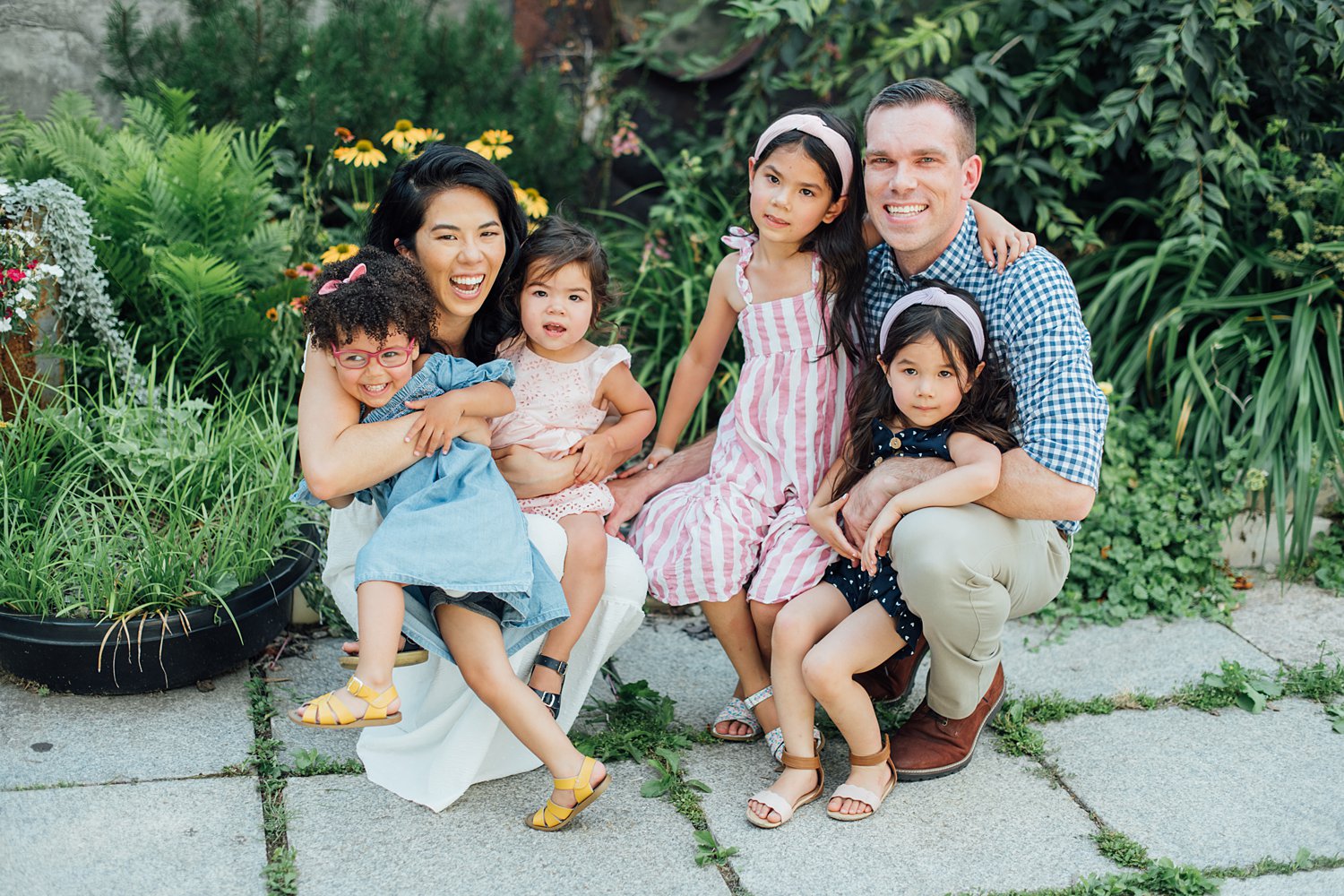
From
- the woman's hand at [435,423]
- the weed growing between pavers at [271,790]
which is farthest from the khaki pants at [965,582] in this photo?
the weed growing between pavers at [271,790]

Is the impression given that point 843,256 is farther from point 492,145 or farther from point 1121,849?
point 492,145

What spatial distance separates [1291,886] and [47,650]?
8.97 ft

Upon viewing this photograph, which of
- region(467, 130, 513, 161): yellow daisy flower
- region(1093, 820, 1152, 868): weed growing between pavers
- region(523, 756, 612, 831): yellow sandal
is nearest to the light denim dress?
region(523, 756, 612, 831): yellow sandal

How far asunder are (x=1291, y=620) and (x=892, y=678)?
1.38 m

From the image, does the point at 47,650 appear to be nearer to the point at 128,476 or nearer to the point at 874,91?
the point at 128,476

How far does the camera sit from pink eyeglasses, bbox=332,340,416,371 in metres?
2.46

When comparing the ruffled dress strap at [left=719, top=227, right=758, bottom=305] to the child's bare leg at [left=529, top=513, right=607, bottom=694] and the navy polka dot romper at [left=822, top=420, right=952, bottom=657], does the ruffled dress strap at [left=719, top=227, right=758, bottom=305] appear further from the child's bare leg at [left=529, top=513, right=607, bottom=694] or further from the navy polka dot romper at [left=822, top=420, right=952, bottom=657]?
the child's bare leg at [left=529, top=513, right=607, bottom=694]

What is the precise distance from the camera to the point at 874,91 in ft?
13.6

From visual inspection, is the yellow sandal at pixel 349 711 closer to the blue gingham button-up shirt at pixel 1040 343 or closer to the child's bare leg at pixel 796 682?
the child's bare leg at pixel 796 682

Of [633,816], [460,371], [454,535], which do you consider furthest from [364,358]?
[633,816]

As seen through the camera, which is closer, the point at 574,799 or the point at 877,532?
the point at 574,799

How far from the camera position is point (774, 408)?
2893 mm

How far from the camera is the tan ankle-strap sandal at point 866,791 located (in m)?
2.57

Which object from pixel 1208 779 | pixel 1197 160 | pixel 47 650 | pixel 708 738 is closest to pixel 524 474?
pixel 708 738
